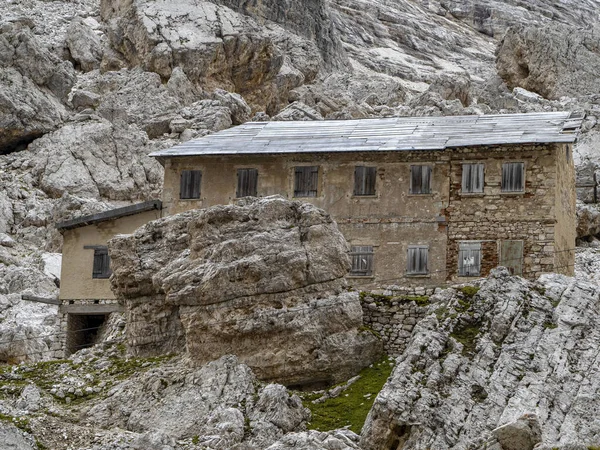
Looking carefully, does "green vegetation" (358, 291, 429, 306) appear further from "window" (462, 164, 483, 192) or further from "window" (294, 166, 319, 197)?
"window" (294, 166, 319, 197)

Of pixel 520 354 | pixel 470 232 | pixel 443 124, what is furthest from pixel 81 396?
pixel 443 124

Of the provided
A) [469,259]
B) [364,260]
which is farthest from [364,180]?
[469,259]

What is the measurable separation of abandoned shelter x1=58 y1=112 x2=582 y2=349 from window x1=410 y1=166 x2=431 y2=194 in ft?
0.18

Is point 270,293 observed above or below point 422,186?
below

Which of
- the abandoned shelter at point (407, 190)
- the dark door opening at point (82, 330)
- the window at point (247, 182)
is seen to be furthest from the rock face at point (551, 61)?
the dark door opening at point (82, 330)

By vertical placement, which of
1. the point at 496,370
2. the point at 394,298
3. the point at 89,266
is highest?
the point at 394,298

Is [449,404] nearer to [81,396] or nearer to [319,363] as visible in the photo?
[319,363]

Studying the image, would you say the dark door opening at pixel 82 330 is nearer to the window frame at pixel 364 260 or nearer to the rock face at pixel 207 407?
the window frame at pixel 364 260

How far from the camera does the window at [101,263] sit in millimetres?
53094

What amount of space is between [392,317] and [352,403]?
5.36 m

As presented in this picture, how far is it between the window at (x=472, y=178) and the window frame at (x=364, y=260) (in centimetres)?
486

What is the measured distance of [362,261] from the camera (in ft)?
158

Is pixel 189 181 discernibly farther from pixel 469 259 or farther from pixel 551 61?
pixel 551 61

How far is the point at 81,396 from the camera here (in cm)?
3816
